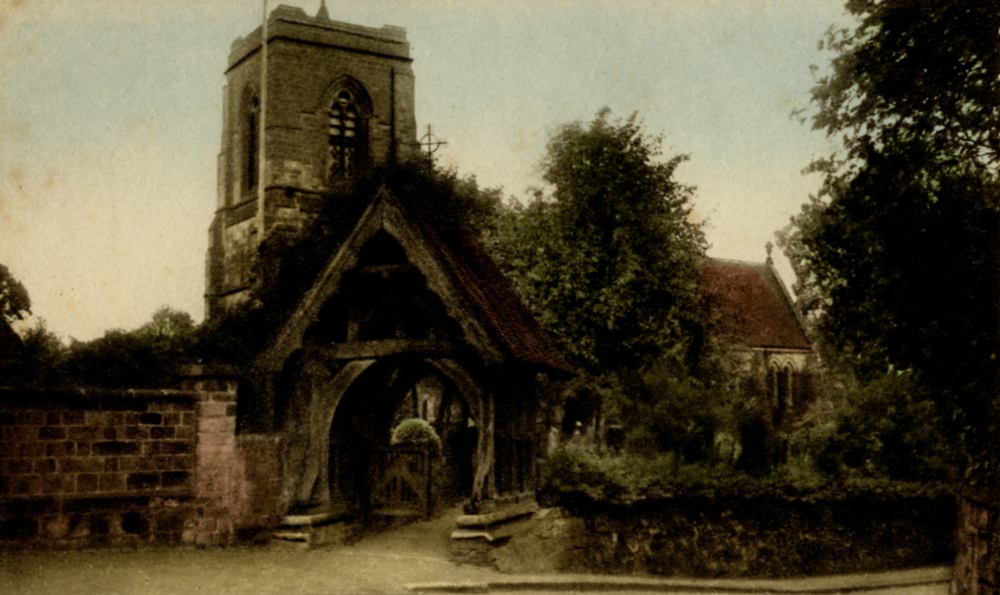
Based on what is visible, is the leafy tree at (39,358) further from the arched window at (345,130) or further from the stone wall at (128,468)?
the arched window at (345,130)

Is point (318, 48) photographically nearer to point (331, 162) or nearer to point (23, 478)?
point (331, 162)

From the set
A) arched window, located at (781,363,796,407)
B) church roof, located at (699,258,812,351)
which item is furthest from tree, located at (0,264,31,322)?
arched window, located at (781,363,796,407)

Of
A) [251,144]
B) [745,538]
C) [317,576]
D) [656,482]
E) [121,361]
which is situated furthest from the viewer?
[251,144]

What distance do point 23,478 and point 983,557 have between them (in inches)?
368

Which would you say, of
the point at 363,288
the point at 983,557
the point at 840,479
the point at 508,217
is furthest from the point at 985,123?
the point at 508,217

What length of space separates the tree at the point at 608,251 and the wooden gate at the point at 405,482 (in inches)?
578

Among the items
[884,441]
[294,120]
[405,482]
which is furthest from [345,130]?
[884,441]

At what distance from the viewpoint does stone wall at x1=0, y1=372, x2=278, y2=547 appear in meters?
11.1

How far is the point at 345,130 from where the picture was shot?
40.9 metres

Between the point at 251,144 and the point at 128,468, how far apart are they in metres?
30.1

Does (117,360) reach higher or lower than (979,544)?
higher

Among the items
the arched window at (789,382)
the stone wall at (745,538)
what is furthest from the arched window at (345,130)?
the stone wall at (745,538)

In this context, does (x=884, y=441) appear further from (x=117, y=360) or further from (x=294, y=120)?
(x=294, y=120)

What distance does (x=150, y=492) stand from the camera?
39.5 ft
